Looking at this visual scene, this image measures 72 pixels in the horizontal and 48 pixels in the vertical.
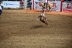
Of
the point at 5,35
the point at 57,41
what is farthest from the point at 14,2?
the point at 57,41

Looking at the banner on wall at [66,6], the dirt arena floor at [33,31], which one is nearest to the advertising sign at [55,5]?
the banner on wall at [66,6]

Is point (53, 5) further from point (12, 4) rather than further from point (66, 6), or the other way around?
point (12, 4)

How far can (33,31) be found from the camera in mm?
16953

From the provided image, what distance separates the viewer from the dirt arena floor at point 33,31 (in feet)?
49.5

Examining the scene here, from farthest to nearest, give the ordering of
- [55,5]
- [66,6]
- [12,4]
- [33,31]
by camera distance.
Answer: [12,4], [55,5], [66,6], [33,31]

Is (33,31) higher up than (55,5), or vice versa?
(55,5)

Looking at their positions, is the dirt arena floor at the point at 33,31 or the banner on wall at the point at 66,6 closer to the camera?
the dirt arena floor at the point at 33,31

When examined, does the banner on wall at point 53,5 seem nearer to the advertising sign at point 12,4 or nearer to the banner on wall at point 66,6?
the banner on wall at point 66,6

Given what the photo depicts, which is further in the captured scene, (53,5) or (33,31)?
(53,5)

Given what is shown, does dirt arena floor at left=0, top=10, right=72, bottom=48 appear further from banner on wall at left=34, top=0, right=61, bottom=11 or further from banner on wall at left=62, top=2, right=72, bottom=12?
banner on wall at left=34, top=0, right=61, bottom=11

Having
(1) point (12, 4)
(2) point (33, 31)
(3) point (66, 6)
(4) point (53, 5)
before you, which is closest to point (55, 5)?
(4) point (53, 5)

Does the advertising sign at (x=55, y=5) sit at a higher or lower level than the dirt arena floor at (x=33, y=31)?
higher

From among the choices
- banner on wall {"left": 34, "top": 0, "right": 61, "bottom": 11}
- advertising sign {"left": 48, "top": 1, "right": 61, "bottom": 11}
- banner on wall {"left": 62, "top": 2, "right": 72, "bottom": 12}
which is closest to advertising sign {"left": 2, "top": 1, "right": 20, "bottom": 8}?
banner on wall {"left": 34, "top": 0, "right": 61, "bottom": 11}

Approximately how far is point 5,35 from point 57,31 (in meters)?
3.29
